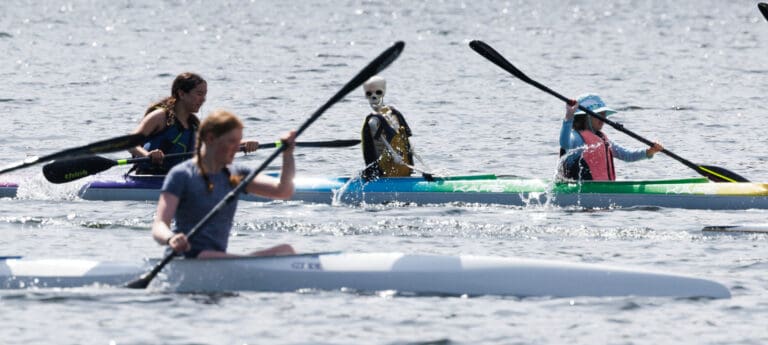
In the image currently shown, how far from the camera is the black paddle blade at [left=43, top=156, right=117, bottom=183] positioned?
1431cm

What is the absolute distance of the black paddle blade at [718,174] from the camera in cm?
1526

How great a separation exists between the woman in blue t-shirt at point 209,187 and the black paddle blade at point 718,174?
6438 mm

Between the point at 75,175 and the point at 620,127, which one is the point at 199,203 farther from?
the point at 620,127

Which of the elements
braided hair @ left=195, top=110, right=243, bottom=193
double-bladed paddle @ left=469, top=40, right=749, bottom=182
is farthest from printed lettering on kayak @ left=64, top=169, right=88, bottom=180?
braided hair @ left=195, top=110, right=243, bottom=193

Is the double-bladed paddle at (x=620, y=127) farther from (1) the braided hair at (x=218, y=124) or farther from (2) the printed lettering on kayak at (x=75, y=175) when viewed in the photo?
(1) the braided hair at (x=218, y=124)

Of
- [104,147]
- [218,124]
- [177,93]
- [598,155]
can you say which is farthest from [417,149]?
[218,124]

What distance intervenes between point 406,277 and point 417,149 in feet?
37.9

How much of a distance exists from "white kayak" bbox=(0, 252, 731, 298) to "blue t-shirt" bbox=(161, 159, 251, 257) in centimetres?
16

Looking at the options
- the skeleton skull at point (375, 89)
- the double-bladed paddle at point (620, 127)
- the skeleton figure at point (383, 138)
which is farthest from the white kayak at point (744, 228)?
the skeleton skull at point (375, 89)

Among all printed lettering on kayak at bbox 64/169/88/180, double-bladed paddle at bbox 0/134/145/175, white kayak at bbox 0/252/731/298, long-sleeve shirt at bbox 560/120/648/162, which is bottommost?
white kayak at bbox 0/252/731/298

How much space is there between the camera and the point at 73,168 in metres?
14.5

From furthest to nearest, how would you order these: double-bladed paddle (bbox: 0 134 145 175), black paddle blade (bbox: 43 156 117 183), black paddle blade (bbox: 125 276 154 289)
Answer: black paddle blade (bbox: 43 156 117 183) < double-bladed paddle (bbox: 0 134 145 175) < black paddle blade (bbox: 125 276 154 289)

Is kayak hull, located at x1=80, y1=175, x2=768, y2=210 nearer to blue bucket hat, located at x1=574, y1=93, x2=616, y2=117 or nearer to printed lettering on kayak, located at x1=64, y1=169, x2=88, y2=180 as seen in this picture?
blue bucket hat, located at x1=574, y1=93, x2=616, y2=117

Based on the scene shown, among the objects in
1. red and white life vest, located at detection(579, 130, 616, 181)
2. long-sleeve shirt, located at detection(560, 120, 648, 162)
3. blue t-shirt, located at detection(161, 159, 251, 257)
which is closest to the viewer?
blue t-shirt, located at detection(161, 159, 251, 257)
